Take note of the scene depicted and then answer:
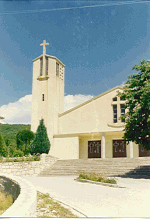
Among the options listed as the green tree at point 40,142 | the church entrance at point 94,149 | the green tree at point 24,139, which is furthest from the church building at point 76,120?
the green tree at point 24,139

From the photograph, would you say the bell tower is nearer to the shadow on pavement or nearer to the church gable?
the church gable

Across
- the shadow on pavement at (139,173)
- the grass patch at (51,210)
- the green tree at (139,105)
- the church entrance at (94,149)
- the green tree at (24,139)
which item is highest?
the green tree at (139,105)

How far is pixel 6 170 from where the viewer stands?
51.5 ft

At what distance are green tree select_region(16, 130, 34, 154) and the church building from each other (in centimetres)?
198

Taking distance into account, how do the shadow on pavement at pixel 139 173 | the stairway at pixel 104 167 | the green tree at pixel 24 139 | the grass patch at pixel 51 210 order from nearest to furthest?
the grass patch at pixel 51 210 < the shadow on pavement at pixel 139 173 < the stairway at pixel 104 167 < the green tree at pixel 24 139

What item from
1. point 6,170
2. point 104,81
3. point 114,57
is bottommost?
point 6,170

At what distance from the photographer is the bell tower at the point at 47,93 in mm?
23297

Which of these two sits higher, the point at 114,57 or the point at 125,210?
the point at 114,57

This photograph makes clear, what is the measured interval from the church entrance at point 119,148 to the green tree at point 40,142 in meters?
7.11

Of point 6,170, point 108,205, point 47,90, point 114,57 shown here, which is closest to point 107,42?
point 114,57

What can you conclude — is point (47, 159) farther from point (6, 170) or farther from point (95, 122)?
point (95, 122)

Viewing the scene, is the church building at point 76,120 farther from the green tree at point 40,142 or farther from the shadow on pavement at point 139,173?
the shadow on pavement at point 139,173

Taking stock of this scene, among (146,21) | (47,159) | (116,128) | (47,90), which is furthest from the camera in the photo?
(47,90)

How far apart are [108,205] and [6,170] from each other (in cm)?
1123
